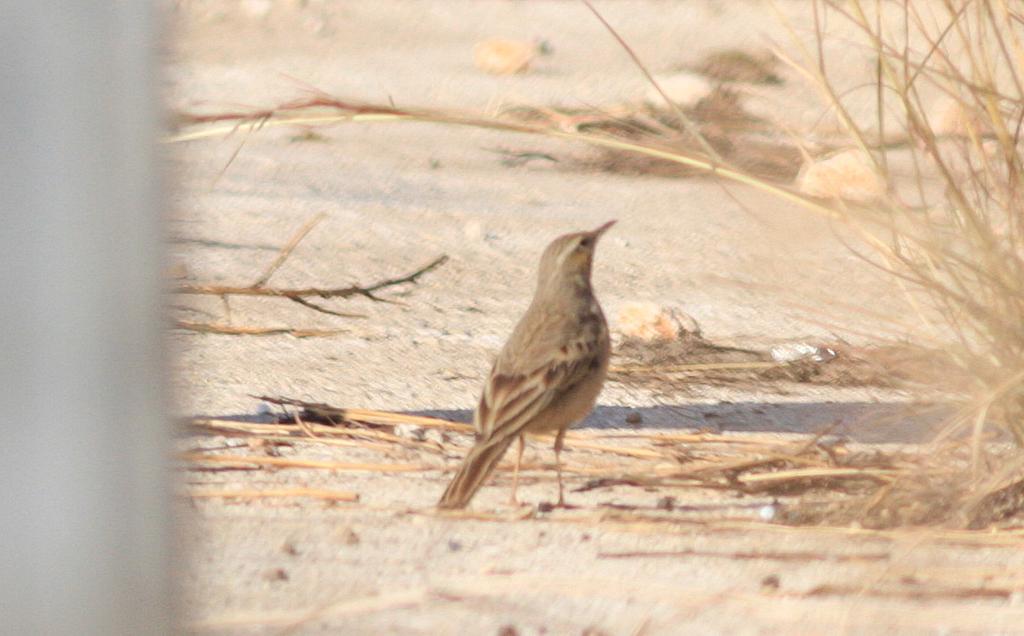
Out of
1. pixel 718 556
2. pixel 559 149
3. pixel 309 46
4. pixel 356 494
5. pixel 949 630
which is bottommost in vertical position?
pixel 309 46

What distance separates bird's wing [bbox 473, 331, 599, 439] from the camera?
384 centimetres

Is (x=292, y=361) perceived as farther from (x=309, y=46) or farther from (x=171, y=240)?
(x=309, y=46)

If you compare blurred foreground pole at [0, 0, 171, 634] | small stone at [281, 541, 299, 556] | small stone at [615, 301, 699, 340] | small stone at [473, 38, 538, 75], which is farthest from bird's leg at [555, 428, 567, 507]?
small stone at [473, 38, 538, 75]

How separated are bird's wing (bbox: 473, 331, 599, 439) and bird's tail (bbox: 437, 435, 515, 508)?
3 cm

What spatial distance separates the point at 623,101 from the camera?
9.80 metres

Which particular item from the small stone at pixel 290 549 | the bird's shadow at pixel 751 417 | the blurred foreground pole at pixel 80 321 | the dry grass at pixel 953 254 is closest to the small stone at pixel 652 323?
the bird's shadow at pixel 751 417

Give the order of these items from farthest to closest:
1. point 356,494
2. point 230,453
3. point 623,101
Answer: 1. point 623,101
2. point 230,453
3. point 356,494

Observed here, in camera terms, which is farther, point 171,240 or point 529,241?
point 529,241

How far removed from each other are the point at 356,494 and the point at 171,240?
101 inches

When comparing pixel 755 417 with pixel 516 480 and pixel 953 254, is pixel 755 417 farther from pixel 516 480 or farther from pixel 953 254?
pixel 953 254

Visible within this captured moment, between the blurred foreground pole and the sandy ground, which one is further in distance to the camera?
the sandy ground

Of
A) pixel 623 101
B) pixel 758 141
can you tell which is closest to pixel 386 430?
pixel 758 141

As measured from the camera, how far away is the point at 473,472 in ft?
12.2

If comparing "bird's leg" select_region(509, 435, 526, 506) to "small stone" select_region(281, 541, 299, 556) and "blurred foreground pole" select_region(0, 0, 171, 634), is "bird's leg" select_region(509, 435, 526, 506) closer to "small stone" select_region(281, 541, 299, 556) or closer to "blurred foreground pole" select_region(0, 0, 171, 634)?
"small stone" select_region(281, 541, 299, 556)
